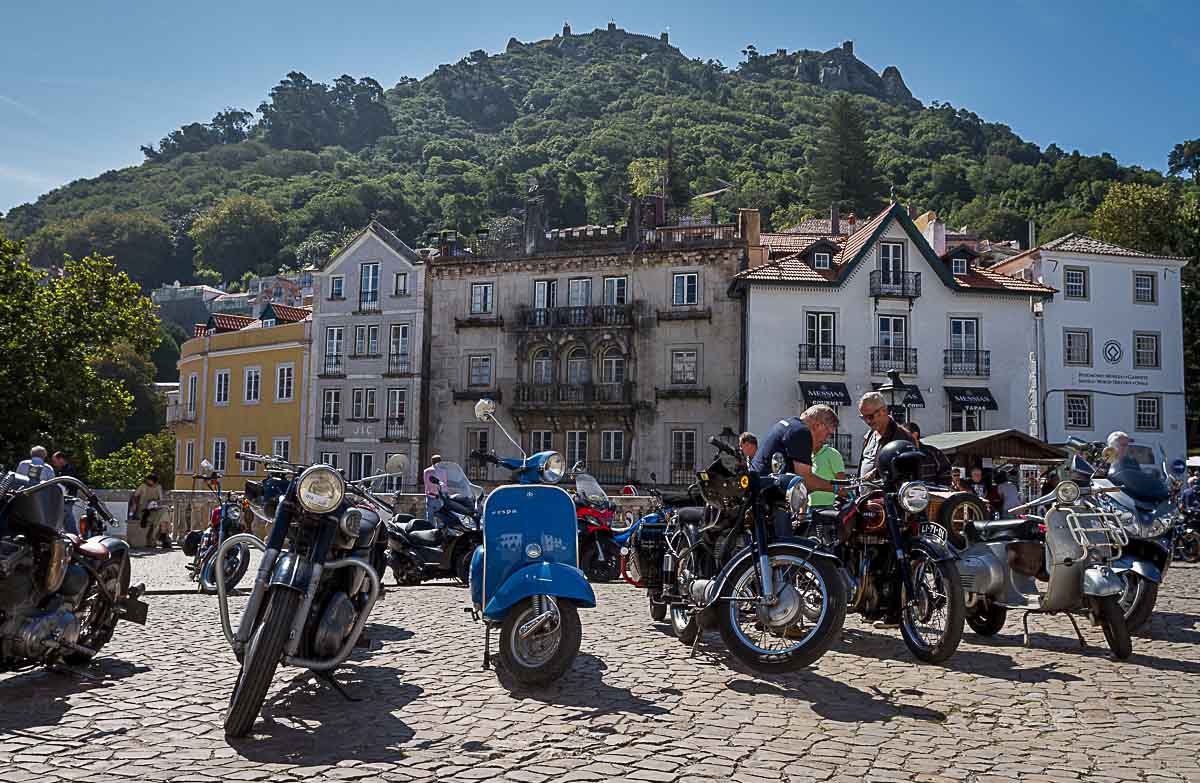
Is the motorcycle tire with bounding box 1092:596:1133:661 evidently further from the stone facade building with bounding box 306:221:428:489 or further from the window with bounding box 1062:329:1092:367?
the stone facade building with bounding box 306:221:428:489

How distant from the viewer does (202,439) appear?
47250mm

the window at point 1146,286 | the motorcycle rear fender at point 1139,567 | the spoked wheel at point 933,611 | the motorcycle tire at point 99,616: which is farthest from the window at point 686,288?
the motorcycle tire at point 99,616

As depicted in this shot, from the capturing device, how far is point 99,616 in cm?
660

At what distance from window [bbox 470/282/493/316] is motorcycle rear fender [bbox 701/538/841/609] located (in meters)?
36.3

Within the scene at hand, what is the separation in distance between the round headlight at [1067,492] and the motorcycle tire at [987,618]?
3.82 feet

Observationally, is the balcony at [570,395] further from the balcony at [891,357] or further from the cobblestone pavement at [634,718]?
the cobblestone pavement at [634,718]

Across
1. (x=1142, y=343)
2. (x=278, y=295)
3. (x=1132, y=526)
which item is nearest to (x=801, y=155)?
(x=278, y=295)

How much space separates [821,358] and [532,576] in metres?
31.8

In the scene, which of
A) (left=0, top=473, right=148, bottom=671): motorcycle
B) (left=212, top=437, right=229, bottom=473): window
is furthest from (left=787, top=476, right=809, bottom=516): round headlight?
(left=212, top=437, right=229, bottom=473): window

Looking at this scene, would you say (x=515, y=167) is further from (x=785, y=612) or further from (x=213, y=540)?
(x=785, y=612)

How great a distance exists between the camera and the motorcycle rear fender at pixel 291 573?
5.13 m

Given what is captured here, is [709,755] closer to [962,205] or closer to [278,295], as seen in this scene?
[278,295]

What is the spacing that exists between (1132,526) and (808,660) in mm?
3323

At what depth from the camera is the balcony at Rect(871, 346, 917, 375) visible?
36875mm
